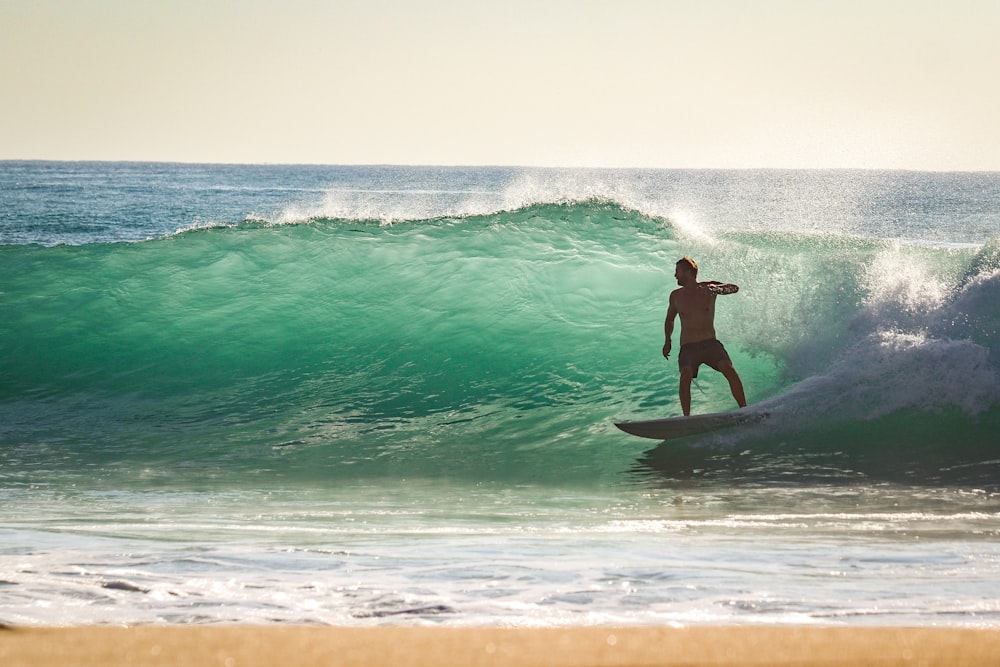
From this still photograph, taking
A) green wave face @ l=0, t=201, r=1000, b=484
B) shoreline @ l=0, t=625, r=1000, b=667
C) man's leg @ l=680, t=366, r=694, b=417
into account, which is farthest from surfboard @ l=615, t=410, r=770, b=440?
shoreline @ l=0, t=625, r=1000, b=667

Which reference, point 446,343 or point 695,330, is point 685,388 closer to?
point 695,330

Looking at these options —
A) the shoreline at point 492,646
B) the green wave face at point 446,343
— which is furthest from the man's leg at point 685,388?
the shoreline at point 492,646

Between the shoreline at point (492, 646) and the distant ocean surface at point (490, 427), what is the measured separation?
48cm

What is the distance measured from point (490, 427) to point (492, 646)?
6.13 m

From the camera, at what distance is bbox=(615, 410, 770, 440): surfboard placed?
771cm

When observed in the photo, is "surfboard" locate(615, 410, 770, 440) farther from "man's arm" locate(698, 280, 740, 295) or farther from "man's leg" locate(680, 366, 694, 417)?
"man's arm" locate(698, 280, 740, 295)

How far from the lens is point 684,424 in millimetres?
7730

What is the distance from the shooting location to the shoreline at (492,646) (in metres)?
2.39

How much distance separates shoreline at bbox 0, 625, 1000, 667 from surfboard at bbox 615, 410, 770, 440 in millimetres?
4968

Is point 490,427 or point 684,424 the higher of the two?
point 684,424

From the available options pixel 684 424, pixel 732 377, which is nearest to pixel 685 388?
pixel 684 424

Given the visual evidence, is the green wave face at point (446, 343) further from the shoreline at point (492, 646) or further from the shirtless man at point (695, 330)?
the shoreline at point (492, 646)

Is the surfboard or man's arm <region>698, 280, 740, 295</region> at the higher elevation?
man's arm <region>698, 280, 740, 295</region>

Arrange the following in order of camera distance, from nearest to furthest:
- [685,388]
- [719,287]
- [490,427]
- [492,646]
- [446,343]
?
[492,646] < [719,287] < [685,388] < [490,427] < [446,343]
